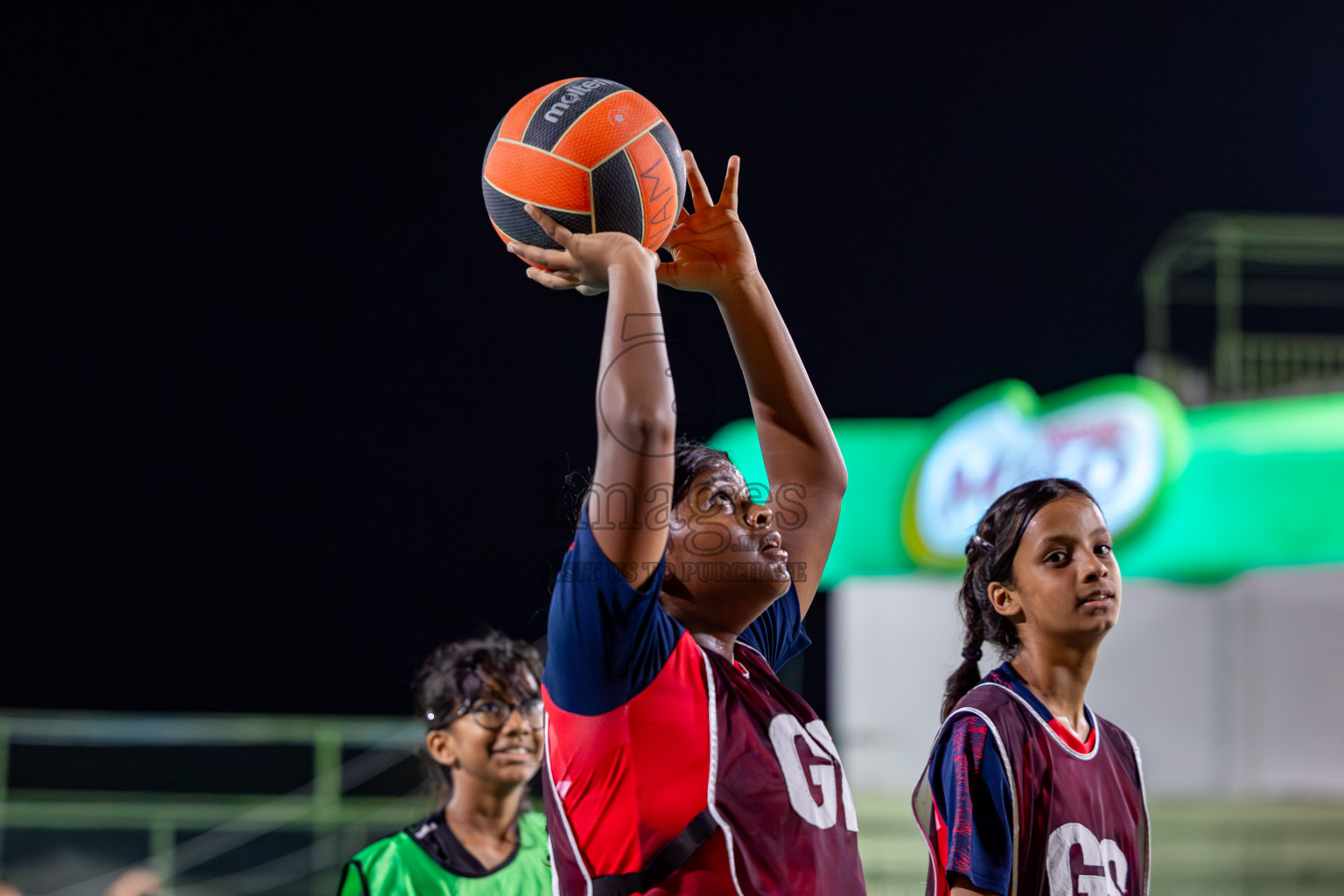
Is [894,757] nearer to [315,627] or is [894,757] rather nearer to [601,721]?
[601,721]

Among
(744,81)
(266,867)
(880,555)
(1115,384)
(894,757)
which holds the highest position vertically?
(744,81)

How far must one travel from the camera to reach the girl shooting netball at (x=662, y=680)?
1955mm

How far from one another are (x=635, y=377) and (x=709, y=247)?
3.64 feet

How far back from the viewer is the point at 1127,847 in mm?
2859

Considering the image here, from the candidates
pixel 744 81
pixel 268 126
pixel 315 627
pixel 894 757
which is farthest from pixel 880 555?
pixel 315 627

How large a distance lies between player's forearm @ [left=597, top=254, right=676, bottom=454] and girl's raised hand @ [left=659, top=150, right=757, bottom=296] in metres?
0.87

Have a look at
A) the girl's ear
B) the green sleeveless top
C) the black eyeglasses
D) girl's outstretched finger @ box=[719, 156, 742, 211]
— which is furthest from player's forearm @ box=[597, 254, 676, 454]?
the black eyeglasses

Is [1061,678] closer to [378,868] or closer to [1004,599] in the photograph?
[1004,599]

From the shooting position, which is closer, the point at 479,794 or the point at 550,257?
the point at 550,257

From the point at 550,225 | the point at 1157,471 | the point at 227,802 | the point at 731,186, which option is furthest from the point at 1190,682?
the point at 550,225

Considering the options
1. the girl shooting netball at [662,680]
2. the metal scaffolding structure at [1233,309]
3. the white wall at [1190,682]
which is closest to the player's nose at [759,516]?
the girl shooting netball at [662,680]

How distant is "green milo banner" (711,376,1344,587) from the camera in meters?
8.90

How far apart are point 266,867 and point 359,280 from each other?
14.8 m

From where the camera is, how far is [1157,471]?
936cm
